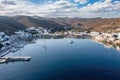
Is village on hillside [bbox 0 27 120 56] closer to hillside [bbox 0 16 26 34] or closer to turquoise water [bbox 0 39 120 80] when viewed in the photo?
hillside [bbox 0 16 26 34]

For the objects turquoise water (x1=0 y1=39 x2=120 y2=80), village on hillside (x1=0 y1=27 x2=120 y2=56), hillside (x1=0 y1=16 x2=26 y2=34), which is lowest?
turquoise water (x1=0 y1=39 x2=120 y2=80)

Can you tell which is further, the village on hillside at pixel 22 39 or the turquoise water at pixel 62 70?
the village on hillside at pixel 22 39

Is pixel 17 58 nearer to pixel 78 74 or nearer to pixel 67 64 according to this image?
pixel 67 64

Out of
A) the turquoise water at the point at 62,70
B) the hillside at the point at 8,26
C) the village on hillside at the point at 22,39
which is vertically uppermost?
the hillside at the point at 8,26

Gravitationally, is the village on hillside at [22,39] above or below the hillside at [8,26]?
below

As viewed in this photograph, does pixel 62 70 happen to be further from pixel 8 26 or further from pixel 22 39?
pixel 8 26

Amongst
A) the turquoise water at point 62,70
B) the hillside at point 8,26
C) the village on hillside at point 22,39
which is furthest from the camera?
the hillside at point 8,26

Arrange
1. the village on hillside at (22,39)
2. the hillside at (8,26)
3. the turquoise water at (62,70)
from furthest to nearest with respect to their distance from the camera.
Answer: the hillside at (8,26), the village on hillside at (22,39), the turquoise water at (62,70)

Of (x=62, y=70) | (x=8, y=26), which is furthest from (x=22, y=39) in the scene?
(x=62, y=70)

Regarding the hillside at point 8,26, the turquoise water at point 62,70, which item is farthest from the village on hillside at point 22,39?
the turquoise water at point 62,70

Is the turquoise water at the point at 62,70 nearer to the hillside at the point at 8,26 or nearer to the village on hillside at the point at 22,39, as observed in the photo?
the village on hillside at the point at 22,39

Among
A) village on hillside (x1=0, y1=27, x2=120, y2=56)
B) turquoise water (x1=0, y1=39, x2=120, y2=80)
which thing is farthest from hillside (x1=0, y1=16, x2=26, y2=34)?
turquoise water (x1=0, y1=39, x2=120, y2=80)
